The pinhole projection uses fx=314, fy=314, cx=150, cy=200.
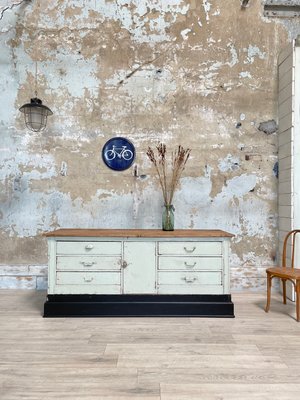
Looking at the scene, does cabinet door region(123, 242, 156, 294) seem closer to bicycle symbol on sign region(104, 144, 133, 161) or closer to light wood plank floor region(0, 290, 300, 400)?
light wood plank floor region(0, 290, 300, 400)

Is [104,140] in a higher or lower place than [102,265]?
higher

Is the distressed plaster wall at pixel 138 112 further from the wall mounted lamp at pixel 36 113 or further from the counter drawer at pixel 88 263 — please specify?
the counter drawer at pixel 88 263

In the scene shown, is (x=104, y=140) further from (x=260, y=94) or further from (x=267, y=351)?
(x=267, y=351)

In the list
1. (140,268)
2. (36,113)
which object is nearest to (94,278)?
(140,268)

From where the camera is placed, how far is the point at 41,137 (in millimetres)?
4160

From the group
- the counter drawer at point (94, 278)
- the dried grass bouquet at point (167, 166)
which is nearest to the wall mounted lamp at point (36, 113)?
the dried grass bouquet at point (167, 166)

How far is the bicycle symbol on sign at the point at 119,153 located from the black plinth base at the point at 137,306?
5.86 feet

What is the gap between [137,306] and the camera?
315 centimetres

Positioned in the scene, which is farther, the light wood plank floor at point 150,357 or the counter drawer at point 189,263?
the counter drawer at point 189,263

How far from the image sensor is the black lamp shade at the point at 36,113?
12.3 feet

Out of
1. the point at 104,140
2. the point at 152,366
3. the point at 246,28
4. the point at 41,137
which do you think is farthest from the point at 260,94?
the point at 152,366

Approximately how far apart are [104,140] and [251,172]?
6.51 ft

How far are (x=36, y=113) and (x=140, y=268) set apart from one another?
228 cm

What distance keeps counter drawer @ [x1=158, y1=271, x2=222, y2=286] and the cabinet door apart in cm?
10
